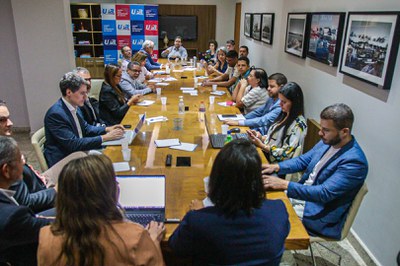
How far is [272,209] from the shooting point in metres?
1.29

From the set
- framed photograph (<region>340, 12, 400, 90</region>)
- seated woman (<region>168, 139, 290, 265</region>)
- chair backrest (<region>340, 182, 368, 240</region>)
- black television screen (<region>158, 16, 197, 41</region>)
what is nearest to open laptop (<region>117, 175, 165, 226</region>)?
seated woman (<region>168, 139, 290, 265</region>)

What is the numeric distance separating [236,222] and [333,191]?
0.90 metres

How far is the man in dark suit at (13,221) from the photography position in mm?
1348

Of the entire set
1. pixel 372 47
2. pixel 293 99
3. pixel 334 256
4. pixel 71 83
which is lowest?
pixel 334 256

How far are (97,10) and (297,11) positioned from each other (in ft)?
19.3

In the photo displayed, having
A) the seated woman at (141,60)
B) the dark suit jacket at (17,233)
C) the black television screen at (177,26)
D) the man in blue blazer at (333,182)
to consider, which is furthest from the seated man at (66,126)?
the black television screen at (177,26)

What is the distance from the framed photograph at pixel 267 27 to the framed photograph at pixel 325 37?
190 centimetres

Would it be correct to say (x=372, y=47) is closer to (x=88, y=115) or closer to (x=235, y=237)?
(x=235, y=237)

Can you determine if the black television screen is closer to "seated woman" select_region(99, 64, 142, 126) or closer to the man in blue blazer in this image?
"seated woman" select_region(99, 64, 142, 126)

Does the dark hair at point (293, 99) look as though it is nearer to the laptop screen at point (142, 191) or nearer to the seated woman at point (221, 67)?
the laptop screen at point (142, 191)

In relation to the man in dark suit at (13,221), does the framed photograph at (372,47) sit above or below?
above

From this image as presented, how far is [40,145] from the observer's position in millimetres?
2455

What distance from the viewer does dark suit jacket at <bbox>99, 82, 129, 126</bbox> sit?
11.8ft

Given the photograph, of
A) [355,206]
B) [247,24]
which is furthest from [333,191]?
[247,24]
